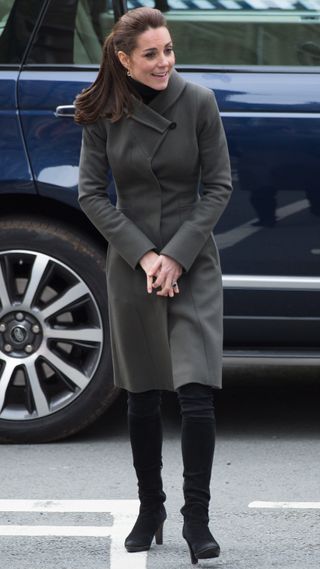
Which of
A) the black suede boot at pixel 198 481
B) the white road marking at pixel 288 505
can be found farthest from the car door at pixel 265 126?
the black suede boot at pixel 198 481

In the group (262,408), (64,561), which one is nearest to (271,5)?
(262,408)

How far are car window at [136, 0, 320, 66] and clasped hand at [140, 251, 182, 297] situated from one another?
1.54 metres

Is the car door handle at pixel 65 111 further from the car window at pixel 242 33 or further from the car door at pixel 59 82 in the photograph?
the car window at pixel 242 33

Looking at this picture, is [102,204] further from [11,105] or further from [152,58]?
[11,105]

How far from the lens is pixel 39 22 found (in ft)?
19.4

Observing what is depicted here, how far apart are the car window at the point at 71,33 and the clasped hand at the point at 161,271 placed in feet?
5.23

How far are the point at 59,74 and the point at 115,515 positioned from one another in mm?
1726

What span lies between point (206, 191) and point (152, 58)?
43cm

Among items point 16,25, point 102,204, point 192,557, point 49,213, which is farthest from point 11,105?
point 192,557

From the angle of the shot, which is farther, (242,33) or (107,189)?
(242,33)

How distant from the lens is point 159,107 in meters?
4.56

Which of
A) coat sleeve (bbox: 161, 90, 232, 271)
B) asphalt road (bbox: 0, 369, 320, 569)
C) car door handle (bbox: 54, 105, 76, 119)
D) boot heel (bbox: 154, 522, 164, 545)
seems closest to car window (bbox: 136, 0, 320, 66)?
car door handle (bbox: 54, 105, 76, 119)

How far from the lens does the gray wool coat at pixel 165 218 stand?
4.55 metres

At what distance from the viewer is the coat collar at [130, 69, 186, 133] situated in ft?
14.9
